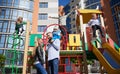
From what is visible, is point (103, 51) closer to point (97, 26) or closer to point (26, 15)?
point (97, 26)

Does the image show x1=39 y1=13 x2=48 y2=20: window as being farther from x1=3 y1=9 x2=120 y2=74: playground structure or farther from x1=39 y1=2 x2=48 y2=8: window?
x1=3 y1=9 x2=120 y2=74: playground structure

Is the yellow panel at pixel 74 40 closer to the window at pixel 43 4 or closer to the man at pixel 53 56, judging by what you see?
the man at pixel 53 56

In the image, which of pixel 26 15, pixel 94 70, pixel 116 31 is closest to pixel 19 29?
pixel 94 70

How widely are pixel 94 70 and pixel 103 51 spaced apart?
65.1 ft

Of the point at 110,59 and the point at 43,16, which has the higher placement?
the point at 43,16

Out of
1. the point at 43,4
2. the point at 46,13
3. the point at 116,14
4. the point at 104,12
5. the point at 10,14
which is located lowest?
the point at 10,14

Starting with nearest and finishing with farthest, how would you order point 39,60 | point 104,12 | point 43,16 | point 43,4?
point 39,60
point 43,16
point 43,4
point 104,12

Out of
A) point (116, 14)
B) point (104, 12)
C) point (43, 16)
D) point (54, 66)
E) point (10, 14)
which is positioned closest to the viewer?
point (54, 66)

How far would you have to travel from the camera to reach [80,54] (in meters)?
9.19

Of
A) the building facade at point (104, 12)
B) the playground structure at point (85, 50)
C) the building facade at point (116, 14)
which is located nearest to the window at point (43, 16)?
the building facade at point (104, 12)

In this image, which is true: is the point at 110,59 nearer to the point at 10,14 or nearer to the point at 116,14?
the point at 10,14

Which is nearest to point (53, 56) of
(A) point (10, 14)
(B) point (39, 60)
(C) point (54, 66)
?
(C) point (54, 66)

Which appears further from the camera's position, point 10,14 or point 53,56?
point 10,14

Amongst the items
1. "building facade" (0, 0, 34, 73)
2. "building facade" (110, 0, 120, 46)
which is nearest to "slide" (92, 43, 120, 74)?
"building facade" (0, 0, 34, 73)
